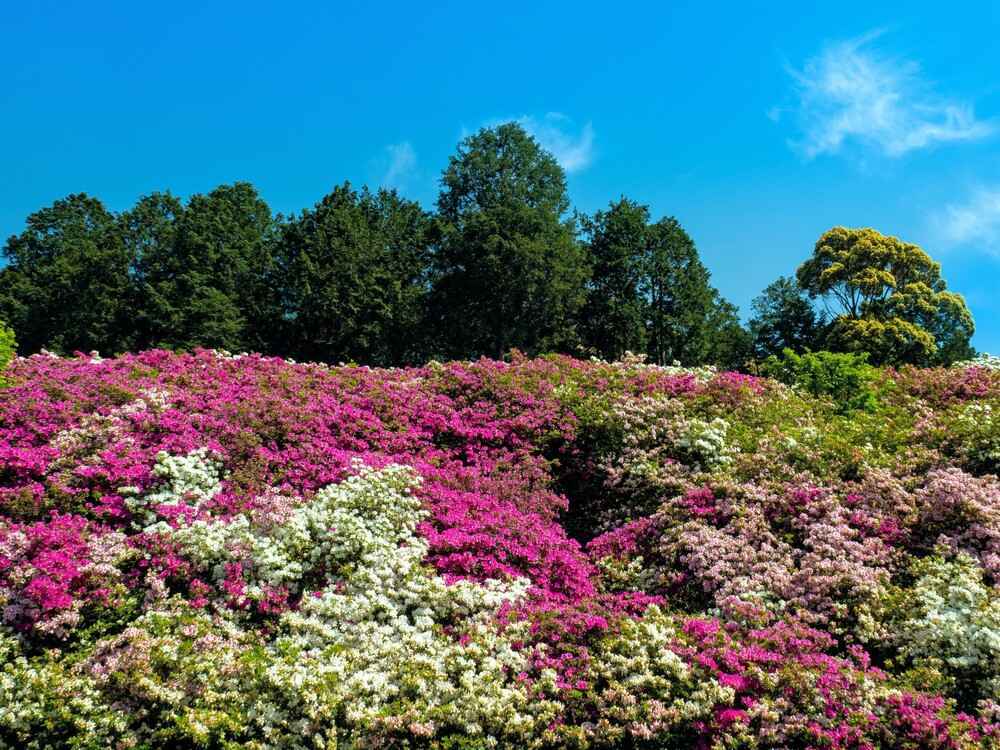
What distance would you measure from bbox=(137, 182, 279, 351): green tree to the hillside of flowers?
84.0ft

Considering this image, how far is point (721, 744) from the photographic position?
6.46 metres

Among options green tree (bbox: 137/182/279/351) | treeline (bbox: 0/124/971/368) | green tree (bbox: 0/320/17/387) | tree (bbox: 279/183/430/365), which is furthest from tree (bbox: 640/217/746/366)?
green tree (bbox: 0/320/17/387)

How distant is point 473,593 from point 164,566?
3.10 metres

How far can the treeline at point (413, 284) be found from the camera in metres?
38.4

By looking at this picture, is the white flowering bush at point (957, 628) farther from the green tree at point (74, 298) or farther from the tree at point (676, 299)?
the green tree at point (74, 298)

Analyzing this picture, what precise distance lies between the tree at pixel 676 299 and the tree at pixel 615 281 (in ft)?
1.69

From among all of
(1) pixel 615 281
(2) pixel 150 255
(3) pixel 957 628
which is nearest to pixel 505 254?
(1) pixel 615 281

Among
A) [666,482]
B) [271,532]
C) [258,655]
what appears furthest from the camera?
[666,482]

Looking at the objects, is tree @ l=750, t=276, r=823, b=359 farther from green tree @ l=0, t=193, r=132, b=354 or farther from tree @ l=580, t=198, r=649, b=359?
green tree @ l=0, t=193, r=132, b=354

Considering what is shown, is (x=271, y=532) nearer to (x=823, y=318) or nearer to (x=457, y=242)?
(x=457, y=242)

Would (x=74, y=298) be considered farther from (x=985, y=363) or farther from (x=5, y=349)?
(x=985, y=363)

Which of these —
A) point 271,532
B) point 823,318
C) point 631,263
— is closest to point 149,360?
point 271,532

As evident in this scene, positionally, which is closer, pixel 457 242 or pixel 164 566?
pixel 164 566

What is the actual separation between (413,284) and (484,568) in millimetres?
36261
